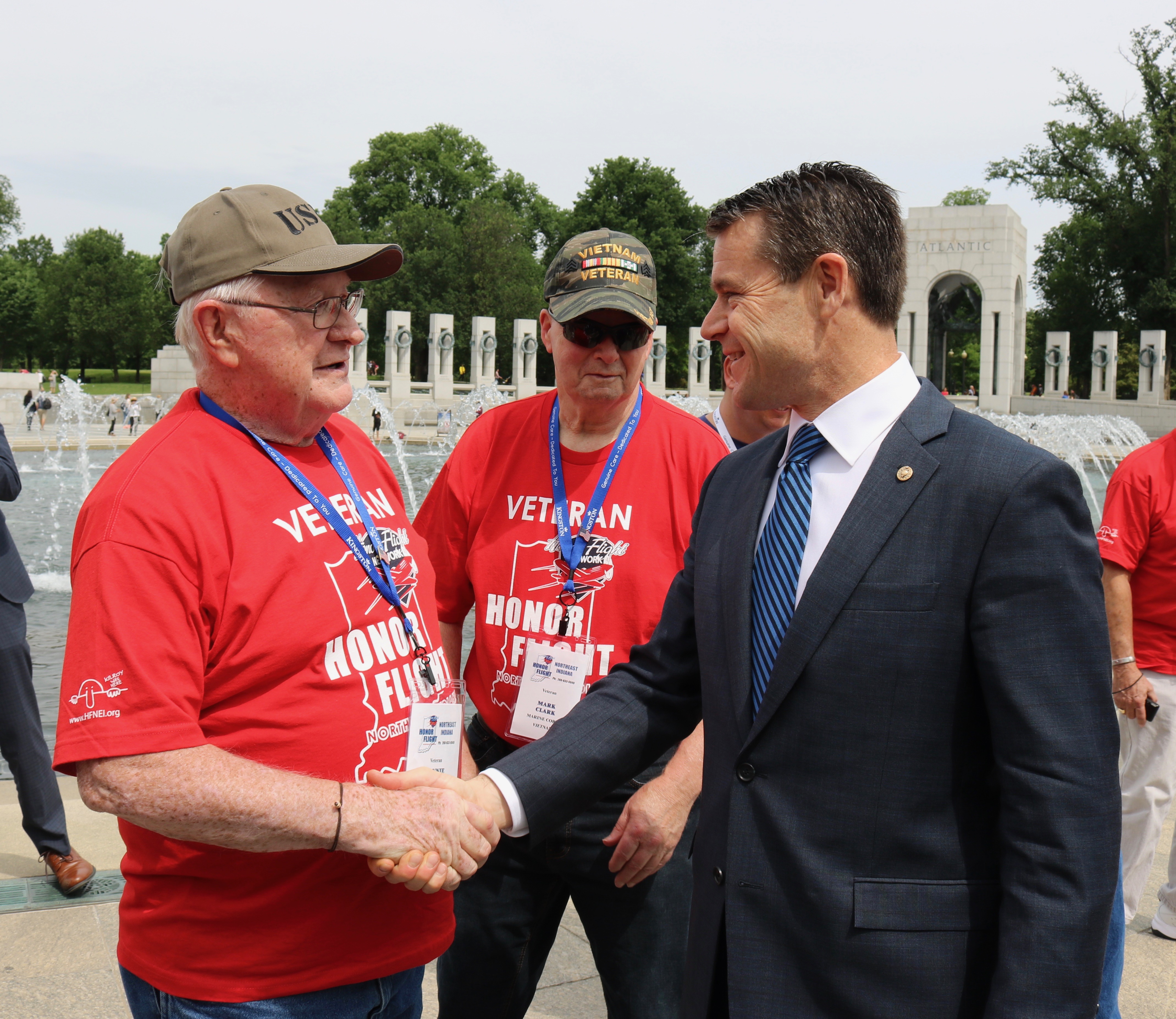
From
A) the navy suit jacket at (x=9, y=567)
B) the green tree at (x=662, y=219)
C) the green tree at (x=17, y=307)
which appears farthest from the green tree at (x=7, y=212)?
the navy suit jacket at (x=9, y=567)

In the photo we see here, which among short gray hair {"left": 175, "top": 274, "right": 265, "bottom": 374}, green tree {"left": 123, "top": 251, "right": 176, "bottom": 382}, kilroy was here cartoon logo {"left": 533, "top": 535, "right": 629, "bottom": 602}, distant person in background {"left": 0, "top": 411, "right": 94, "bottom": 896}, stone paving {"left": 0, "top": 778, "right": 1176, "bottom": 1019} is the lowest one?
stone paving {"left": 0, "top": 778, "right": 1176, "bottom": 1019}

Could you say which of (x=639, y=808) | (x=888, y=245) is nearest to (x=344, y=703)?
(x=639, y=808)

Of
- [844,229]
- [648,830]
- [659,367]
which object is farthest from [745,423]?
[659,367]

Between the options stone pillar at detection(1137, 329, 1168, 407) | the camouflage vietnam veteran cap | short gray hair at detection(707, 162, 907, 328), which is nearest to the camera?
short gray hair at detection(707, 162, 907, 328)

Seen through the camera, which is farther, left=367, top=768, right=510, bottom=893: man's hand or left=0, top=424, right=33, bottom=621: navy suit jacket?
left=0, top=424, right=33, bottom=621: navy suit jacket

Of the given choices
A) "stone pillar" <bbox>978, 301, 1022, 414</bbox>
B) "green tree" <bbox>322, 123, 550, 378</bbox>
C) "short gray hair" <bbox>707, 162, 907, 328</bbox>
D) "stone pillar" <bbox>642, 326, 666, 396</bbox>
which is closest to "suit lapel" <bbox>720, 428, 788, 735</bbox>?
"short gray hair" <bbox>707, 162, 907, 328</bbox>

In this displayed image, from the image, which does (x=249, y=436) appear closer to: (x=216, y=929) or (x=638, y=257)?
(x=216, y=929)

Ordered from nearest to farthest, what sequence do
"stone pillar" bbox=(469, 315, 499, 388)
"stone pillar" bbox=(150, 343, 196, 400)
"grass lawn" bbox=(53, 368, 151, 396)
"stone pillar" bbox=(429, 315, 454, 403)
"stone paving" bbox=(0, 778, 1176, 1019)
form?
"stone paving" bbox=(0, 778, 1176, 1019) < "stone pillar" bbox=(150, 343, 196, 400) < "stone pillar" bbox=(429, 315, 454, 403) < "stone pillar" bbox=(469, 315, 499, 388) < "grass lawn" bbox=(53, 368, 151, 396)

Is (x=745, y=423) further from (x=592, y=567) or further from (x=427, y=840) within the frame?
(x=427, y=840)

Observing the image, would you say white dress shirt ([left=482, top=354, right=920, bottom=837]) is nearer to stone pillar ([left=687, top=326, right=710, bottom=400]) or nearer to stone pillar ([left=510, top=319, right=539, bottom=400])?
stone pillar ([left=510, top=319, right=539, bottom=400])

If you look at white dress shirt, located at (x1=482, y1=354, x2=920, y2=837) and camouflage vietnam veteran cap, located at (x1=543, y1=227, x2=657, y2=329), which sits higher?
camouflage vietnam veteran cap, located at (x1=543, y1=227, x2=657, y2=329)

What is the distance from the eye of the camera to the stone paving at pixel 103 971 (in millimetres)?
3756

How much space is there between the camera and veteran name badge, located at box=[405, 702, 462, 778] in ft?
8.29

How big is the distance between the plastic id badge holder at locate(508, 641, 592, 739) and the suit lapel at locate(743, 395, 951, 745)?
1040mm
